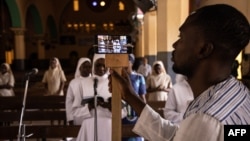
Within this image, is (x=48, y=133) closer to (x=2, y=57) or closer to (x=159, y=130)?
(x=159, y=130)

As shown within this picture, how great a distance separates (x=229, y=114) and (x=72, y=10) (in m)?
31.0

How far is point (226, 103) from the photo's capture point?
40.6 inches

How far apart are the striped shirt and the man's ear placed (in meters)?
0.10

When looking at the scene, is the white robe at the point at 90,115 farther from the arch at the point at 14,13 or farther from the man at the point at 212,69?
the arch at the point at 14,13

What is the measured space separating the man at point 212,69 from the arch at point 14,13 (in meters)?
20.3

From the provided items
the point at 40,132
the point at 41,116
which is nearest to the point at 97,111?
the point at 40,132

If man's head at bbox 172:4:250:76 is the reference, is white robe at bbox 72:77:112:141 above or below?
below

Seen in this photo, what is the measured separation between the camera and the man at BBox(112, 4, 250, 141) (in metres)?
1.01

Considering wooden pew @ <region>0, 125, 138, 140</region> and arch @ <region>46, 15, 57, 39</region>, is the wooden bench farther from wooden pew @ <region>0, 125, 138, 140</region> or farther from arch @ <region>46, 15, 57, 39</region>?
arch @ <region>46, 15, 57, 39</region>

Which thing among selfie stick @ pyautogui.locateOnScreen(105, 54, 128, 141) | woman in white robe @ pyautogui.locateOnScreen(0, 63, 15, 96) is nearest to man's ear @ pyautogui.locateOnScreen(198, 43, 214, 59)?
selfie stick @ pyautogui.locateOnScreen(105, 54, 128, 141)

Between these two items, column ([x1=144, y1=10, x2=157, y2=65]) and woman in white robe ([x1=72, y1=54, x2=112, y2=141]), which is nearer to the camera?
woman in white robe ([x1=72, y1=54, x2=112, y2=141])

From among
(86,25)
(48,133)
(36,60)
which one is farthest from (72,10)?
(48,133)

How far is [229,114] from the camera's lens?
1013 millimetres

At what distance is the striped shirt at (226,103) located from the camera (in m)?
1.01
